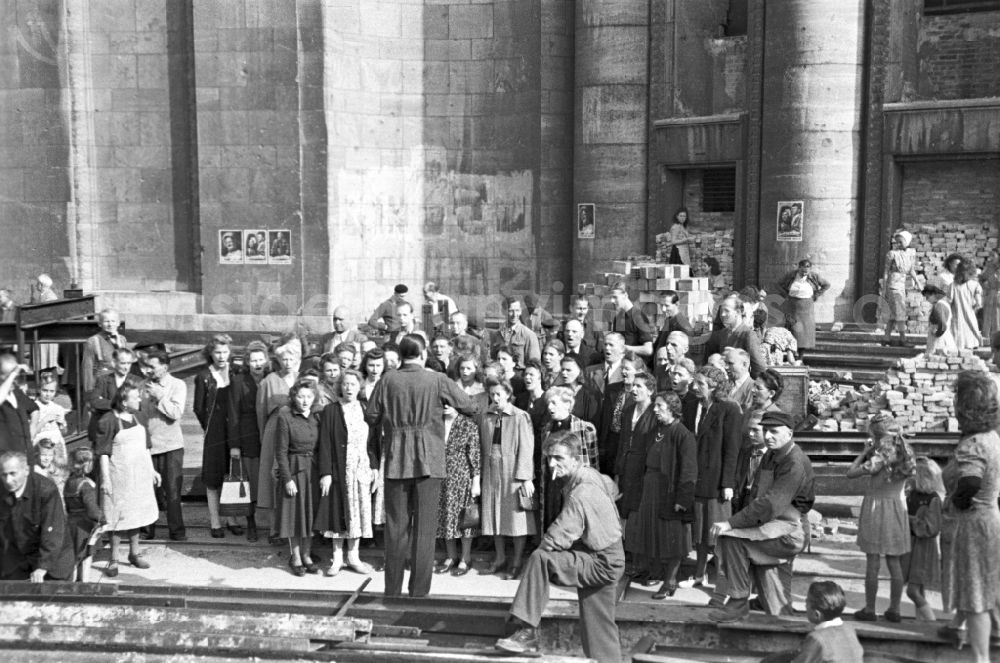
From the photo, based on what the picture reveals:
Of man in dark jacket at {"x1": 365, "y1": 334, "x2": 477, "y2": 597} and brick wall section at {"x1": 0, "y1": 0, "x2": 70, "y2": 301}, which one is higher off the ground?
brick wall section at {"x1": 0, "y1": 0, "x2": 70, "y2": 301}

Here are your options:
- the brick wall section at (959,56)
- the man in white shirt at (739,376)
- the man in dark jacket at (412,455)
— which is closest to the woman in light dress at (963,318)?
the man in white shirt at (739,376)

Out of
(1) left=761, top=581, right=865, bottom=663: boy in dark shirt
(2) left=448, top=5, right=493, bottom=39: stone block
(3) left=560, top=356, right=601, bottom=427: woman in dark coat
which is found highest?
(2) left=448, top=5, right=493, bottom=39: stone block

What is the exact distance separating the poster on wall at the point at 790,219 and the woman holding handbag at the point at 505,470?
393 inches

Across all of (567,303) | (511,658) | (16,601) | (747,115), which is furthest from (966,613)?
(567,303)

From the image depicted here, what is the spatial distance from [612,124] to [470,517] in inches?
492

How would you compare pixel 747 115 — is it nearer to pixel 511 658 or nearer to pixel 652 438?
pixel 652 438

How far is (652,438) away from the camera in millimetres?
10172

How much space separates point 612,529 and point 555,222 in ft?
Result: 50.0

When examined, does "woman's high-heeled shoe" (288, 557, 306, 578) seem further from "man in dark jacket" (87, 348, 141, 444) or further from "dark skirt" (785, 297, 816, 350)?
"dark skirt" (785, 297, 816, 350)

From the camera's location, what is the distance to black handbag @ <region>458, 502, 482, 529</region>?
10.8 metres

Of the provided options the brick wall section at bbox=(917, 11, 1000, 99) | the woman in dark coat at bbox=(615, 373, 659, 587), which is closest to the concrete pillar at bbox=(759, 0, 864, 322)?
the brick wall section at bbox=(917, 11, 1000, 99)

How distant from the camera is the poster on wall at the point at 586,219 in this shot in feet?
72.6

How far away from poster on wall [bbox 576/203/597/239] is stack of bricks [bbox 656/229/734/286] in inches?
48.2

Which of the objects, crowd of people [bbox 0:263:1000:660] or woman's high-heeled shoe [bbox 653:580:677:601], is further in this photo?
woman's high-heeled shoe [bbox 653:580:677:601]
